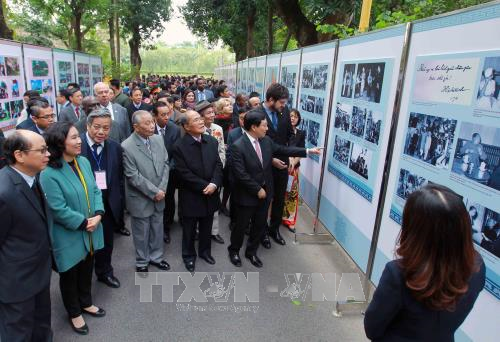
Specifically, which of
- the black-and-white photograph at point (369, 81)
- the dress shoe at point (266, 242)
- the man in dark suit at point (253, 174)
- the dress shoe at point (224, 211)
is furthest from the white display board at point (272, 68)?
the black-and-white photograph at point (369, 81)

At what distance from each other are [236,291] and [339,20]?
Result: 7.82m

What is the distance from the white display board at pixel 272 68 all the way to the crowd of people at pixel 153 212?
2.38 meters

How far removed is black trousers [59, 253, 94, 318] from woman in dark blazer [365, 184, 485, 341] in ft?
7.76

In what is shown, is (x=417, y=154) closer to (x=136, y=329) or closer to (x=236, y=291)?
(x=236, y=291)

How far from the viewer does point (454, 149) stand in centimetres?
227

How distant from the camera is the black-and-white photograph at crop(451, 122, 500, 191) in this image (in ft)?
6.46

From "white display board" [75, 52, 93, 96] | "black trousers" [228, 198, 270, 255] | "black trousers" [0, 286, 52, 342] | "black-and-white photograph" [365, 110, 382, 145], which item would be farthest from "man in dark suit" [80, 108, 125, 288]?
"white display board" [75, 52, 93, 96]

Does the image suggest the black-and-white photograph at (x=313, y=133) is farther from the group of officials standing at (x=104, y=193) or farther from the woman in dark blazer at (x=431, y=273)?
the woman in dark blazer at (x=431, y=273)

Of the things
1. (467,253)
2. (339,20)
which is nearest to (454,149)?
(467,253)

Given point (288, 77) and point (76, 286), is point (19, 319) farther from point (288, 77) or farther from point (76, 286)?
point (288, 77)

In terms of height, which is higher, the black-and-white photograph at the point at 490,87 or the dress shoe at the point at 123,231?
the black-and-white photograph at the point at 490,87

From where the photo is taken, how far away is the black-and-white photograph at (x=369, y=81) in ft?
10.3

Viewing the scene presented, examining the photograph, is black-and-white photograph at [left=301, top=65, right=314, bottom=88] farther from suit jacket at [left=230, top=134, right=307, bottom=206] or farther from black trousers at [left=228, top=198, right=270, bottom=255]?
black trousers at [left=228, top=198, right=270, bottom=255]

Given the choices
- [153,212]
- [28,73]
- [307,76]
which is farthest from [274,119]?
[28,73]
